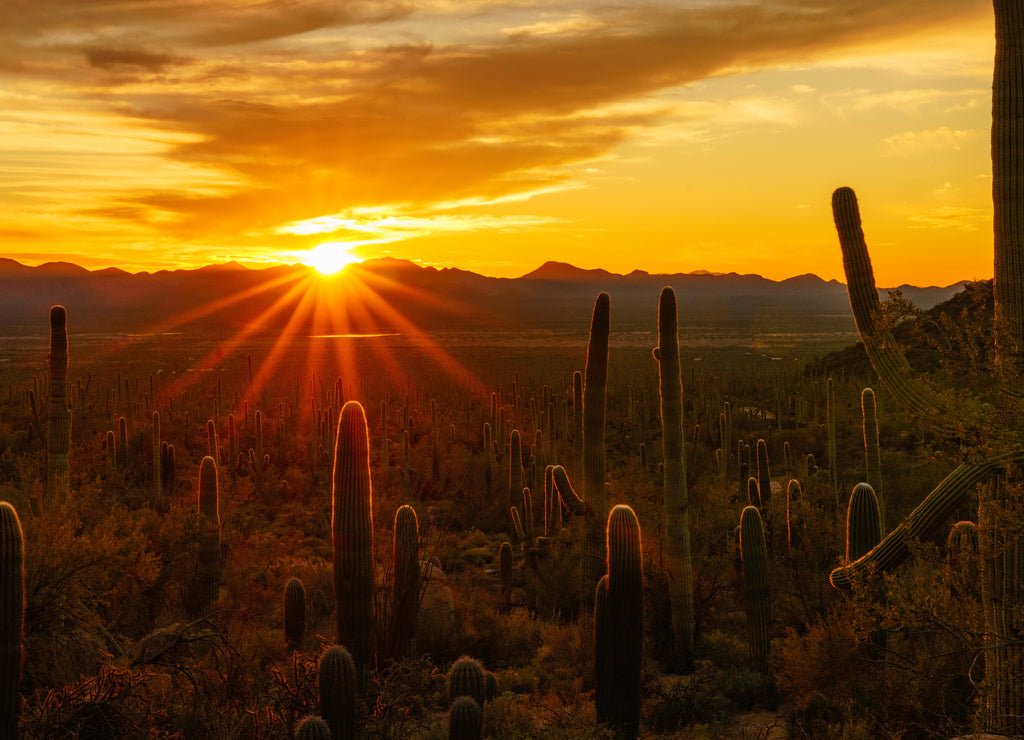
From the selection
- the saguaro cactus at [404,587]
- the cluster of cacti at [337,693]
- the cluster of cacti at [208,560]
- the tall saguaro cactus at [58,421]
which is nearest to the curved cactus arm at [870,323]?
the cluster of cacti at [337,693]

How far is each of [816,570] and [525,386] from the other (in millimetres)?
43076

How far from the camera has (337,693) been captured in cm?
834

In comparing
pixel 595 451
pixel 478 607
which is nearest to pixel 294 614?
pixel 478 607

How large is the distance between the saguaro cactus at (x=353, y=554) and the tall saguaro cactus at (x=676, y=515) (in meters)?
5.06

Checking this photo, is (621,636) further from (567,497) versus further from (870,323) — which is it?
(567,497)

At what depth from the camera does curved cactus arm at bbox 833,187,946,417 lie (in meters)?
7.37

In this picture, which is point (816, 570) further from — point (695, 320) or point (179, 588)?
point (695, 320)

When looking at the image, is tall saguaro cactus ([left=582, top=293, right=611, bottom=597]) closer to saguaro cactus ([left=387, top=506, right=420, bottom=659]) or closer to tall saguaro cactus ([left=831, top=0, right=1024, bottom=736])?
saguaro cactus ([left=387, top=506, right=420, bottom=659])

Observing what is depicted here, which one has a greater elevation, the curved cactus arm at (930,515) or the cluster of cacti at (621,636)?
the curved cactus arm at (930,515)

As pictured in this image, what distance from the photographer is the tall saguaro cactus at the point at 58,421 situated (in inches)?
572

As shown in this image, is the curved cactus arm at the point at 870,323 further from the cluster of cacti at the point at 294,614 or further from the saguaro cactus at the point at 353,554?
the cluster of cacti at the point at 294,614

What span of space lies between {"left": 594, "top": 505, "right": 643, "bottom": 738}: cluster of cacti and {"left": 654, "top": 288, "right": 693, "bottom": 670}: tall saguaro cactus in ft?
11.2

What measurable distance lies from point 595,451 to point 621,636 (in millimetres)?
5090

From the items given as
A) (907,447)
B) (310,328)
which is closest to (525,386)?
(907,447)
